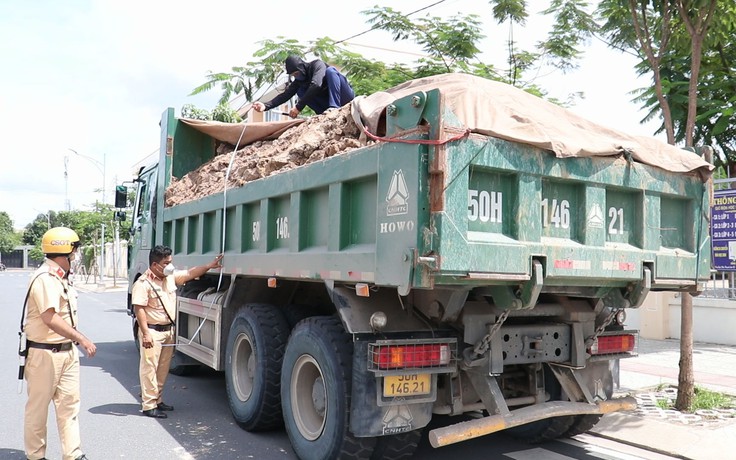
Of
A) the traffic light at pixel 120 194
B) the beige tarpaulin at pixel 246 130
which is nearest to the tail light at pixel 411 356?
the beige tarpaulin at pixel 246 130

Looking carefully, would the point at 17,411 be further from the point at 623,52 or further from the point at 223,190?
the point at 623,52

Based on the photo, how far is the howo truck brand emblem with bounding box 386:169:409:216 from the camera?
3.65m

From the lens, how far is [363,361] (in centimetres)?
401

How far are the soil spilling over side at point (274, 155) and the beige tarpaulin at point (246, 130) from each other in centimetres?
10

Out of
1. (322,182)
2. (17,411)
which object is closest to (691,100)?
(322,182)

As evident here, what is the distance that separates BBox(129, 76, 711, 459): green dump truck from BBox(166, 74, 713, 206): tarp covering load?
0.02 m

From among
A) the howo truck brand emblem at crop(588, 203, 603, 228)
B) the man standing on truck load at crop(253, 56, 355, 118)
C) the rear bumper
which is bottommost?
the rear bumper

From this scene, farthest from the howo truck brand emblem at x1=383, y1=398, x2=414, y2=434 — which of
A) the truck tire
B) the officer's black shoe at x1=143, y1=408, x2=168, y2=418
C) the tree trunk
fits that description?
the tree trunk

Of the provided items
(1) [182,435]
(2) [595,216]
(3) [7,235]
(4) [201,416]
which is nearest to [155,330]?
(4) [201,416]

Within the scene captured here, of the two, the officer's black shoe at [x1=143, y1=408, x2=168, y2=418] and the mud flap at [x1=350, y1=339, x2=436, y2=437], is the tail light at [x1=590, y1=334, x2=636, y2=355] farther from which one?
the officer's black shoe at [x1=143, y1=408, x2=168, y2=418]

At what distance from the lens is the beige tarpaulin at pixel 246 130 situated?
648cm

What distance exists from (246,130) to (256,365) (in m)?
2.70

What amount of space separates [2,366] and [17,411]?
2.87m

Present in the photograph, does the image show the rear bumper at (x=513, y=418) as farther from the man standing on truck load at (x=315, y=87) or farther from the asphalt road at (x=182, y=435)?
the man standing on truck load at (x=315, y=87)
